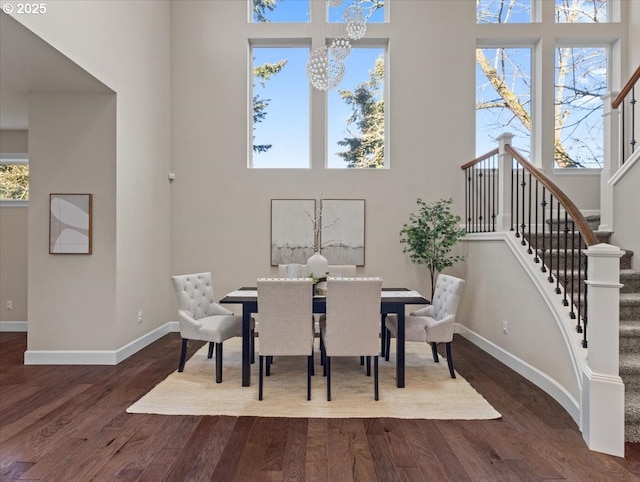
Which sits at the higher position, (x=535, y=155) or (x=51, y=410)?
(x=535, y=155)

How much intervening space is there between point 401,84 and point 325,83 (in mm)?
2049

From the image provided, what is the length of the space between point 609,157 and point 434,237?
209 cm

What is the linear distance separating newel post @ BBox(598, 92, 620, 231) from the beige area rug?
2.42m

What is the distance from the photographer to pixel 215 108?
548 centimetres

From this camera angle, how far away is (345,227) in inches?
213

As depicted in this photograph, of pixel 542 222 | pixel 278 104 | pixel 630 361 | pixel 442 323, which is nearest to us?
pixel 630 361

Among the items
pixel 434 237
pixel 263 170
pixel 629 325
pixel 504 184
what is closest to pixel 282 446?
pixel 629 325

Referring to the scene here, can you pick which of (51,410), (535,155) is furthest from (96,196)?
(535,155)

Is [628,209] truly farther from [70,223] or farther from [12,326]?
[12,326]

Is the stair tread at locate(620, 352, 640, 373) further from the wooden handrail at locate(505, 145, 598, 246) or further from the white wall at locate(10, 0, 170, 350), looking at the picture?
the white wall at locate(10, 0, 170, 350)

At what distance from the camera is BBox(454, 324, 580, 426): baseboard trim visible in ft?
9.09

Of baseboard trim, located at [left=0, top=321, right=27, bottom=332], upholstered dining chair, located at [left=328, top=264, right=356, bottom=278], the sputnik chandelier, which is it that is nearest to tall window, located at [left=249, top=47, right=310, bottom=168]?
the sputnik chandelier

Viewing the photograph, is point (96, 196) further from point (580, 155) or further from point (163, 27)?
point (580, 155)

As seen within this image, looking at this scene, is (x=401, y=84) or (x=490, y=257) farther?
(x=401, y=84)
